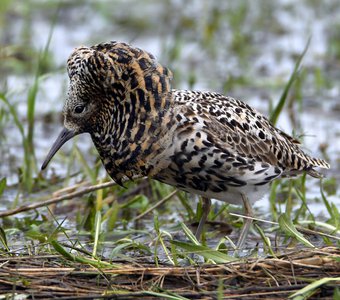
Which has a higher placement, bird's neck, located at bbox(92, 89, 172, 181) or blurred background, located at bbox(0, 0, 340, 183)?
bird's neck, located at bbox(92, 89, 172, 181)

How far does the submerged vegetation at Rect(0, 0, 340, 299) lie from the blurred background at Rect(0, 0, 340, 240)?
27 millimetres

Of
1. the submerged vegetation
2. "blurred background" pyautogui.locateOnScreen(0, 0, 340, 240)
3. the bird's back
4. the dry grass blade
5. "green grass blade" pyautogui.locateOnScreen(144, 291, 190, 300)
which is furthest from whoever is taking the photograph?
"blurred background" pyautogui.locateOnScreen(0, 0, 340, 240)

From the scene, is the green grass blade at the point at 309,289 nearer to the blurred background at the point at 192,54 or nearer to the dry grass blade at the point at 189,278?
the dry grass blade at the point at 189,278

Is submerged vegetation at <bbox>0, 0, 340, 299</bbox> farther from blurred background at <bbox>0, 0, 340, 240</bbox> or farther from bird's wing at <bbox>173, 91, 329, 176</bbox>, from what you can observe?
bird's wing at <bbox>173, 91, 329, 176</bbox>

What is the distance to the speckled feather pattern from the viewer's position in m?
6.20

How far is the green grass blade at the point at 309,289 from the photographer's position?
5215 millimetres

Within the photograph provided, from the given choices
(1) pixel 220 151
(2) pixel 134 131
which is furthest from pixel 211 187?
(2) pixel 134 131

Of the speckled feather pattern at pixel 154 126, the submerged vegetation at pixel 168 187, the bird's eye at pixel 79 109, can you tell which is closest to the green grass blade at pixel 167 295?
the submerged vegetation at pixel 168 187

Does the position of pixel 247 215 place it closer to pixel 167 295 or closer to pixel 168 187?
pixel 168 187

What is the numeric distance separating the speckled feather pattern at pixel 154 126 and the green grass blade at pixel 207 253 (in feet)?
1.94

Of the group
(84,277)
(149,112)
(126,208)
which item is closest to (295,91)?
(126,208)

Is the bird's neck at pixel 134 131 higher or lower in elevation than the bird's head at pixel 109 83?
lower

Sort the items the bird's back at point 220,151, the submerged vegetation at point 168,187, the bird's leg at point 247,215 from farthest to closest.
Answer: the bird's leg at point 247,215 < the bird's back at point 220,151 < the submerged vegetation at point 168,187

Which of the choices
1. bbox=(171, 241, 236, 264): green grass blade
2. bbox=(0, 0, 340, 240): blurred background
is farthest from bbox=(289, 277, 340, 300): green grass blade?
bbox=(0, 0, 340, 240): blurred background
